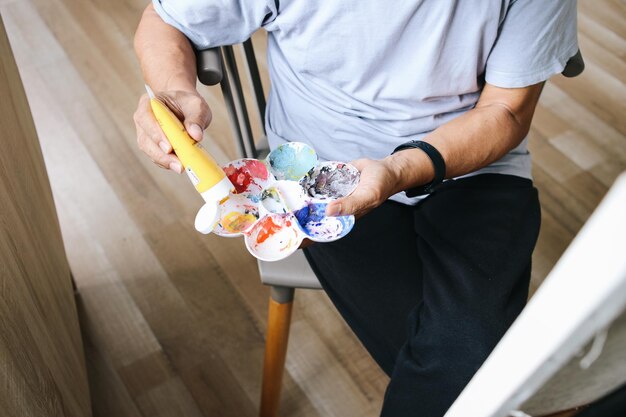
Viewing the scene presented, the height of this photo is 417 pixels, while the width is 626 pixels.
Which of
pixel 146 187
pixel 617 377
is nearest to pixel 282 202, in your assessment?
pixel 617 377

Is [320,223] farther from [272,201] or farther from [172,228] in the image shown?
[172,228]

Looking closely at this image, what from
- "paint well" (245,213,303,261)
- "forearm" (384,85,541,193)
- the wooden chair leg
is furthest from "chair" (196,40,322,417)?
"forearm" (384,85,541,193)

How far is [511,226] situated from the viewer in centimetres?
107

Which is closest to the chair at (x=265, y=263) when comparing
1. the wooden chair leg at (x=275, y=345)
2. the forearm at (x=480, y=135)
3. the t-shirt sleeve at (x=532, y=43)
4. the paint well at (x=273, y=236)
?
the wooden chair leg at (x=275, y=345)

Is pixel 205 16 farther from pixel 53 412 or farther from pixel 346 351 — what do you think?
pixel 346 351

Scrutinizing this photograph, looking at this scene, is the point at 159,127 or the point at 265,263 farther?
the point at 265,263

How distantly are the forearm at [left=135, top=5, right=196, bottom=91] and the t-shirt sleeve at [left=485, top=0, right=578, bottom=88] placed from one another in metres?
0.47

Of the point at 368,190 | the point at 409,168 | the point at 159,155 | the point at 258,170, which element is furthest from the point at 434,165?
the point at 159,155

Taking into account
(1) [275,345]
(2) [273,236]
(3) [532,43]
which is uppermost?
(3) [532,43]

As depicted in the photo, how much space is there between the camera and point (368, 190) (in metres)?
0.93

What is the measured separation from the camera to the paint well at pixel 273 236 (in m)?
0.97

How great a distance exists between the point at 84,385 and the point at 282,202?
0.61 metres

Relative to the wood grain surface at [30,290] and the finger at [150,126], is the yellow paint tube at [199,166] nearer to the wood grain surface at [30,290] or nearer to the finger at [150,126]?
the finger at [150,126]

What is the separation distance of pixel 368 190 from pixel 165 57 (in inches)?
15.6
